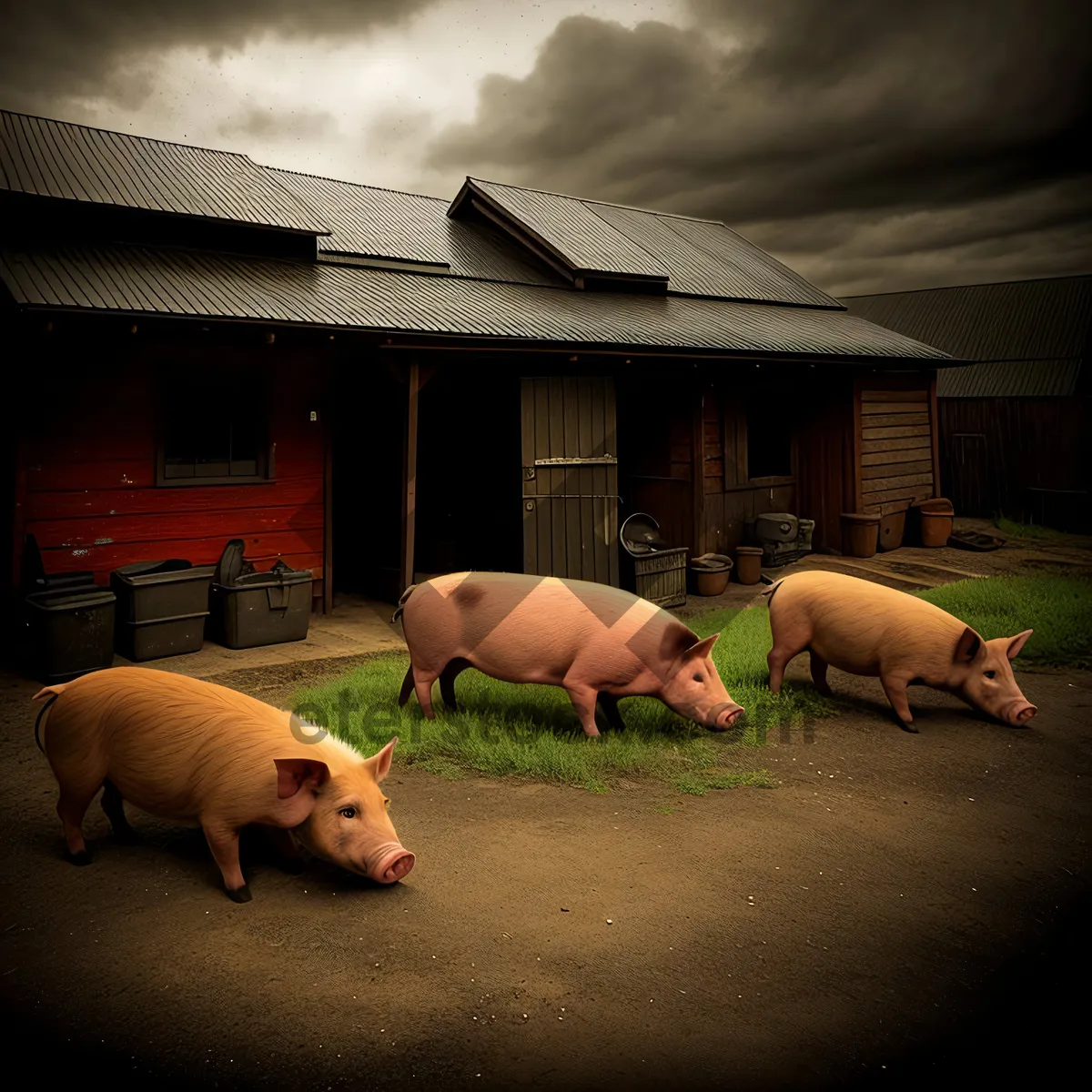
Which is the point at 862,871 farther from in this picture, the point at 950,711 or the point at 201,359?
the point at 201,359

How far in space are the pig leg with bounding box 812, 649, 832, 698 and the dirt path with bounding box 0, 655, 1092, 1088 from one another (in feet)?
6.17

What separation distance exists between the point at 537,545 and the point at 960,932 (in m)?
7.26

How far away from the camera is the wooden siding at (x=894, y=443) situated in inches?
553

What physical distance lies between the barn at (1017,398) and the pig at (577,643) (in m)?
15.9

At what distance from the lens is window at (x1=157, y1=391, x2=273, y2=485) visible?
8969mm

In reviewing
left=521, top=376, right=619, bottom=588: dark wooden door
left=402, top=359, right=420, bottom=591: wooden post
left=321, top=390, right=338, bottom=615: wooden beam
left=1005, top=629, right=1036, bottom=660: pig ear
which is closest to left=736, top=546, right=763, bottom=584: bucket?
left=521, top=376, right=619, bottom=588: dark wooden door

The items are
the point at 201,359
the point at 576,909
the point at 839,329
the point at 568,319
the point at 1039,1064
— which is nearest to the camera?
the point at 1039,1064

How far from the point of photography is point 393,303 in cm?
990

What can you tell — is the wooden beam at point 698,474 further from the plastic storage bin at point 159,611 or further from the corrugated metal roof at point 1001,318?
the corrugated metal roof at point 1001,318

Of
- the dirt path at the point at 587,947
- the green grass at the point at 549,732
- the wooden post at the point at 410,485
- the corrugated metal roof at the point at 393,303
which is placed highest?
the corrugated metal roof at the point at 393,303

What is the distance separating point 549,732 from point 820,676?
2643 mm

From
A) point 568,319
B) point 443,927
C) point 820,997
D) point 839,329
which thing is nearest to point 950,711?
point 820,997

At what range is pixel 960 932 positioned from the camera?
3.37 metres

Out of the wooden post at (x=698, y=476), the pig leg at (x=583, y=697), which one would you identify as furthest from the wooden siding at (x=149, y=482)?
the wooden post at (x=698, y=476)
